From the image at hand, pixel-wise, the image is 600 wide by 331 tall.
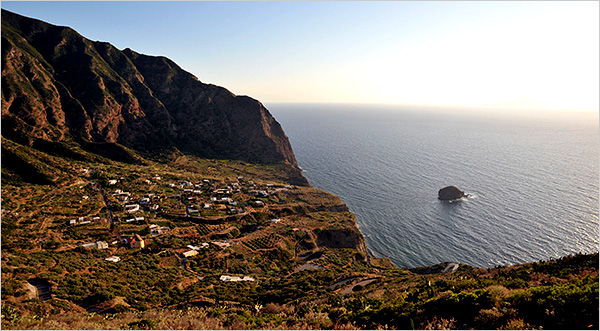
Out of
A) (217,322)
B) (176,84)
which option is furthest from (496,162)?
(176,84)

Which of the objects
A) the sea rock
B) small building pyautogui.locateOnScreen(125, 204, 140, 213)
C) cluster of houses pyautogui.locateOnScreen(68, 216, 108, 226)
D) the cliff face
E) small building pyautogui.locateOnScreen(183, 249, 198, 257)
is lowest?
the sea rock

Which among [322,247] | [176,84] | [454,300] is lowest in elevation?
[322,247]

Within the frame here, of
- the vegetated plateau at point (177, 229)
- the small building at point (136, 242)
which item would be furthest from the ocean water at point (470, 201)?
the small building at point (136, 242)

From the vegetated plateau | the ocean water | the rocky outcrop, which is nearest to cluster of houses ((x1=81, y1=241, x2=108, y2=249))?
the vegetated plateau

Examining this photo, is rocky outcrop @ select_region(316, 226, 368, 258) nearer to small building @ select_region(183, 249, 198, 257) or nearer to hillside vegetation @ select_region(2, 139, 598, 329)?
hillside vegetation @ select_region(2, 139, 598, 329)

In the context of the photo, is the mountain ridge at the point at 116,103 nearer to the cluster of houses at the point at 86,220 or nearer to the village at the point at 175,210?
the village at the point at 175,210

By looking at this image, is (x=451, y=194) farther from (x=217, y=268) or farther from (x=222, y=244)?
(x=217, y=268)

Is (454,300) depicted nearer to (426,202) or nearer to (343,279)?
(343,279)
